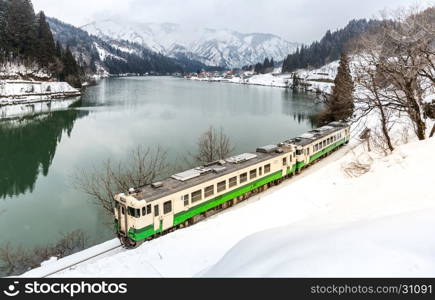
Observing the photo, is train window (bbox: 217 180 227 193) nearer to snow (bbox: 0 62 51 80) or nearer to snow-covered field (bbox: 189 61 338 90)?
snow (bbox: 0 62 51 80)

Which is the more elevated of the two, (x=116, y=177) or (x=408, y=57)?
(x=408, y=57)

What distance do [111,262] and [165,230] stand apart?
355cm

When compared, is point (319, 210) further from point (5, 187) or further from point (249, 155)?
point (5, 187)

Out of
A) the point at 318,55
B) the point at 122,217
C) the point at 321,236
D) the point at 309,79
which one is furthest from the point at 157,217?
the point at 318,55

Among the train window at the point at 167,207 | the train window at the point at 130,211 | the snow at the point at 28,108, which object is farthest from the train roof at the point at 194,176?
the snow at the point at 28,108

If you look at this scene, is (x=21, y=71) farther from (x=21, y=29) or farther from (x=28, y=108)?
(x=28, y=108)

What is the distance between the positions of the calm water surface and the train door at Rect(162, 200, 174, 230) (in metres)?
4.95

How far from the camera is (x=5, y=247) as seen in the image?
16453mm

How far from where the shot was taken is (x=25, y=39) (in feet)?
274

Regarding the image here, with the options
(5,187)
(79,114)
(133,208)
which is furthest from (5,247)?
(79,114)

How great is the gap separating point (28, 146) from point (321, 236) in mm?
39739

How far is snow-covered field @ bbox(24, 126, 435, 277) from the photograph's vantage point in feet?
18.5

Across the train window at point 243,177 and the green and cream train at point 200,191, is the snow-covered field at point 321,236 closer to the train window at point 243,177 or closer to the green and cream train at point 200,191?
the green and cream train at point 200,191

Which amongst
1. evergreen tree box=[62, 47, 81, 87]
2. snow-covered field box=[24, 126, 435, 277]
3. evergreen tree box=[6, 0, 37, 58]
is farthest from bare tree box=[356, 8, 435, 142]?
evergreen tree box=[62, 47, 81, 87]
